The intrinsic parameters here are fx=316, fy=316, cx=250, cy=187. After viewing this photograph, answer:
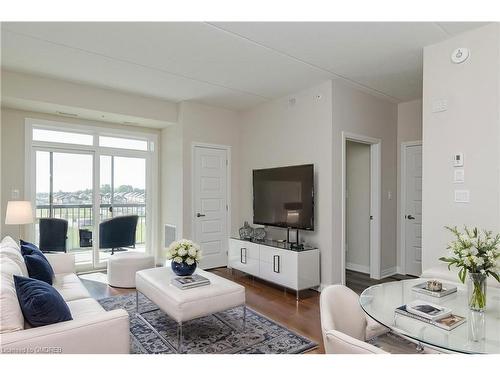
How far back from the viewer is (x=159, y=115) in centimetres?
489

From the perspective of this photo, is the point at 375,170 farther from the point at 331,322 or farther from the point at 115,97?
the point at 115,97

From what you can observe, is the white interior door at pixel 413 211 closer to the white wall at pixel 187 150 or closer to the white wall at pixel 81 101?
the white wall at pixel 187 150

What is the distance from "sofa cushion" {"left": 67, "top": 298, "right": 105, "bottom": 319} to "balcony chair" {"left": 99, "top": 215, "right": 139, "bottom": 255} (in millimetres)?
2548

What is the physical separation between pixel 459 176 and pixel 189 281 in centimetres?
256

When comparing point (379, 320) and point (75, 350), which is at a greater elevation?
point (379, 320)

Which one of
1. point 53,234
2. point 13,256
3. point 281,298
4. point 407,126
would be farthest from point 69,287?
point 407,126

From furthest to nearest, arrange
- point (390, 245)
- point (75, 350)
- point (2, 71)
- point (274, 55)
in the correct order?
1. point (390, 245)
2. point (2, 71)
3. point (274, 55)
4. point (75, 350)

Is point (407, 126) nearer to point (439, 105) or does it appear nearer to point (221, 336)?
point (439, 105)

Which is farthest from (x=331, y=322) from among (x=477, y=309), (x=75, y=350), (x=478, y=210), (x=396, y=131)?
(x=396, y=131)

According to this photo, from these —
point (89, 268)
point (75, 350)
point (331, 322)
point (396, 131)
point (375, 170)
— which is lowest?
point (89, 268)

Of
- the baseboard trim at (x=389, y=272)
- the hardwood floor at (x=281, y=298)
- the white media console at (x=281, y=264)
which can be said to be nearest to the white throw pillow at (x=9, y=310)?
the hardwood floor at (x=281, y=298)

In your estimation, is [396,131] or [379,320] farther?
[396,131]

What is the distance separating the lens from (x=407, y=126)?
4.84 m
